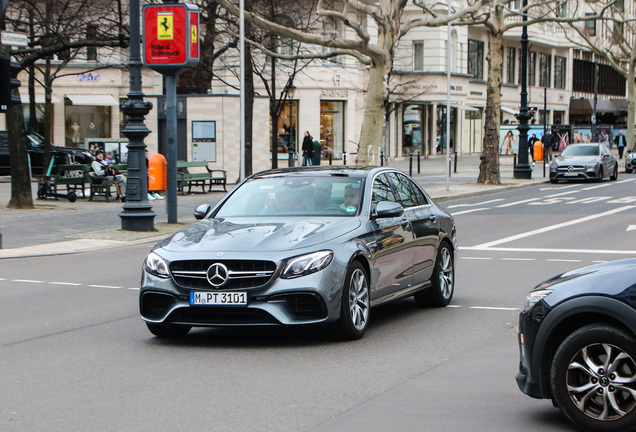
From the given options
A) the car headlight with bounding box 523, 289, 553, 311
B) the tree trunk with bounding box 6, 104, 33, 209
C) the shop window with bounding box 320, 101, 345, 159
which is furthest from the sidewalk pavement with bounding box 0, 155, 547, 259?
the shop window with bounding box 320, 101, 345, 159

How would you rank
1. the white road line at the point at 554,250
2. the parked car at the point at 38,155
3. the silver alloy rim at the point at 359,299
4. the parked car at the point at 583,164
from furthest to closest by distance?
the parked car at the point at 38,155 < the parked car at the point at 583,164 < the white road line at the point at 554,250 < the silver alloy rim at the point at 359,299

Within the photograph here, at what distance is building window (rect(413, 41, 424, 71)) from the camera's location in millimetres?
62188

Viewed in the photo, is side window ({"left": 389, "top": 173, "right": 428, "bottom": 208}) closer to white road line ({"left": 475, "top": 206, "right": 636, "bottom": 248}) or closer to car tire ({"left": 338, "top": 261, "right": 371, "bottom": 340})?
car tire ({"left": 338, "top": 261, "right": 371, "bottom": 340})

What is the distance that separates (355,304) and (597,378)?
3.28m

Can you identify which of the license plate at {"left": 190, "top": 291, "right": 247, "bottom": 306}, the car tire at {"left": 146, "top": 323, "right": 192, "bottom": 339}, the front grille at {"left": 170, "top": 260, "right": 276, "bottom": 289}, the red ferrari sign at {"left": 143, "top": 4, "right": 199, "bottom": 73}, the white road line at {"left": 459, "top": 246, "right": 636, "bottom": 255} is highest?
the red ferrari sign at {"left": 143, "top": 4, "right": 199, "bottom": 73}

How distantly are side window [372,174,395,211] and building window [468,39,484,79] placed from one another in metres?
59.5

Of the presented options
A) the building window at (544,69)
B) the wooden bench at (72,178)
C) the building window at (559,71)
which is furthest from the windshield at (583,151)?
the building window at (559,71)

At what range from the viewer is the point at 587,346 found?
529cm

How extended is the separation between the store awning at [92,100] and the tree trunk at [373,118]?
2687 cm

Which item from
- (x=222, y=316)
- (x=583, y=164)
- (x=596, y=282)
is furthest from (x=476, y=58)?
(x=596, y=282)

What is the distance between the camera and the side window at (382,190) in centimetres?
940

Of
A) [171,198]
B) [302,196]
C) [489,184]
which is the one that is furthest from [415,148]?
[302,196]

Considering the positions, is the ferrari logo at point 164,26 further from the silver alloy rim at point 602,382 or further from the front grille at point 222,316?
the silver alloy rim at point 602,382

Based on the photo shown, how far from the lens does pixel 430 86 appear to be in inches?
2382
